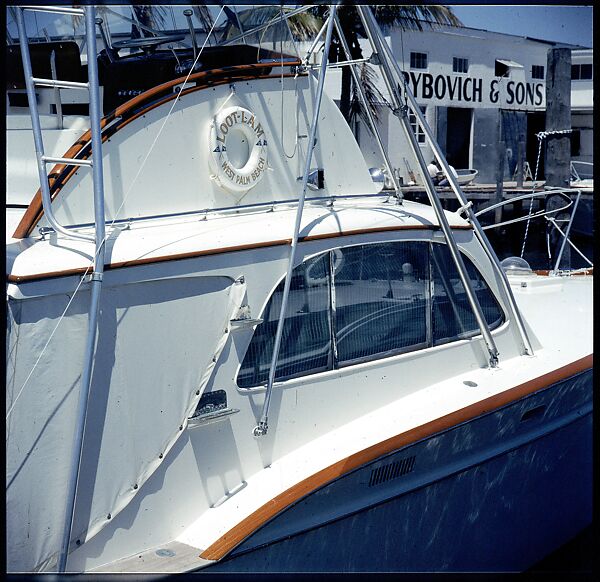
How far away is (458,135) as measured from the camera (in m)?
20.2

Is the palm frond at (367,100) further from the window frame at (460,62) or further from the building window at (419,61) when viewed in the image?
the window frame at (460,62)

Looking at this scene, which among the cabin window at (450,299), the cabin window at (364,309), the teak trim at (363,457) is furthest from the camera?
the cabin window at (450,299)

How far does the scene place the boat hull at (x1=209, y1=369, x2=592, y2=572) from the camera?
3395 millimetres

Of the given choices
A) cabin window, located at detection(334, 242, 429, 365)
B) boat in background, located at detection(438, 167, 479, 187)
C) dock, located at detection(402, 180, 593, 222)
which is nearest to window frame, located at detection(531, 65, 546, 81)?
dock, located at detection(402, 180, 593, 222)

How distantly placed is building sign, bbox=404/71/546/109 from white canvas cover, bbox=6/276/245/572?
1508cm

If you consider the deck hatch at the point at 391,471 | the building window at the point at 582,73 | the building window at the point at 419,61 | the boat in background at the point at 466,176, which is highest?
the building window at the point at 419,61

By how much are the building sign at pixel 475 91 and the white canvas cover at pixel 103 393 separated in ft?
49.5

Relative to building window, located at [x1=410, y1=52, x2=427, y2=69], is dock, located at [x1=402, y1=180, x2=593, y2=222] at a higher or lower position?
lower

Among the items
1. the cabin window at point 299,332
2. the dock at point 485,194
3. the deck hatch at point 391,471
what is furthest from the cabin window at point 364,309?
the dock at point 485,194

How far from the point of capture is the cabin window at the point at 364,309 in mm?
3549

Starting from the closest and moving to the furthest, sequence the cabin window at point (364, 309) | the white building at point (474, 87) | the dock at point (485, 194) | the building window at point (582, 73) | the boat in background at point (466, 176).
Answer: the cabin window at point (364, 309) → the dock at point (485, 194) → the white building at point (474, 87) → the boat in background at point (466, 176) → the building window at point (582, 73)

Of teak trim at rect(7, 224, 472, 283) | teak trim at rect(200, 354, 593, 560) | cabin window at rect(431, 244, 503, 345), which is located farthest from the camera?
cabin window at rect(431, 244, 503, 345)

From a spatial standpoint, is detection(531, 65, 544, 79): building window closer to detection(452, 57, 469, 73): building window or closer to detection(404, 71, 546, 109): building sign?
detection(404, 71, 546, 109): building sign

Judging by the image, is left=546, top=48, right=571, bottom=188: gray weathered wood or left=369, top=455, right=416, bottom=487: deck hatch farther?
left=546, top=48, right=571, bottom=188: gray weathered wood
